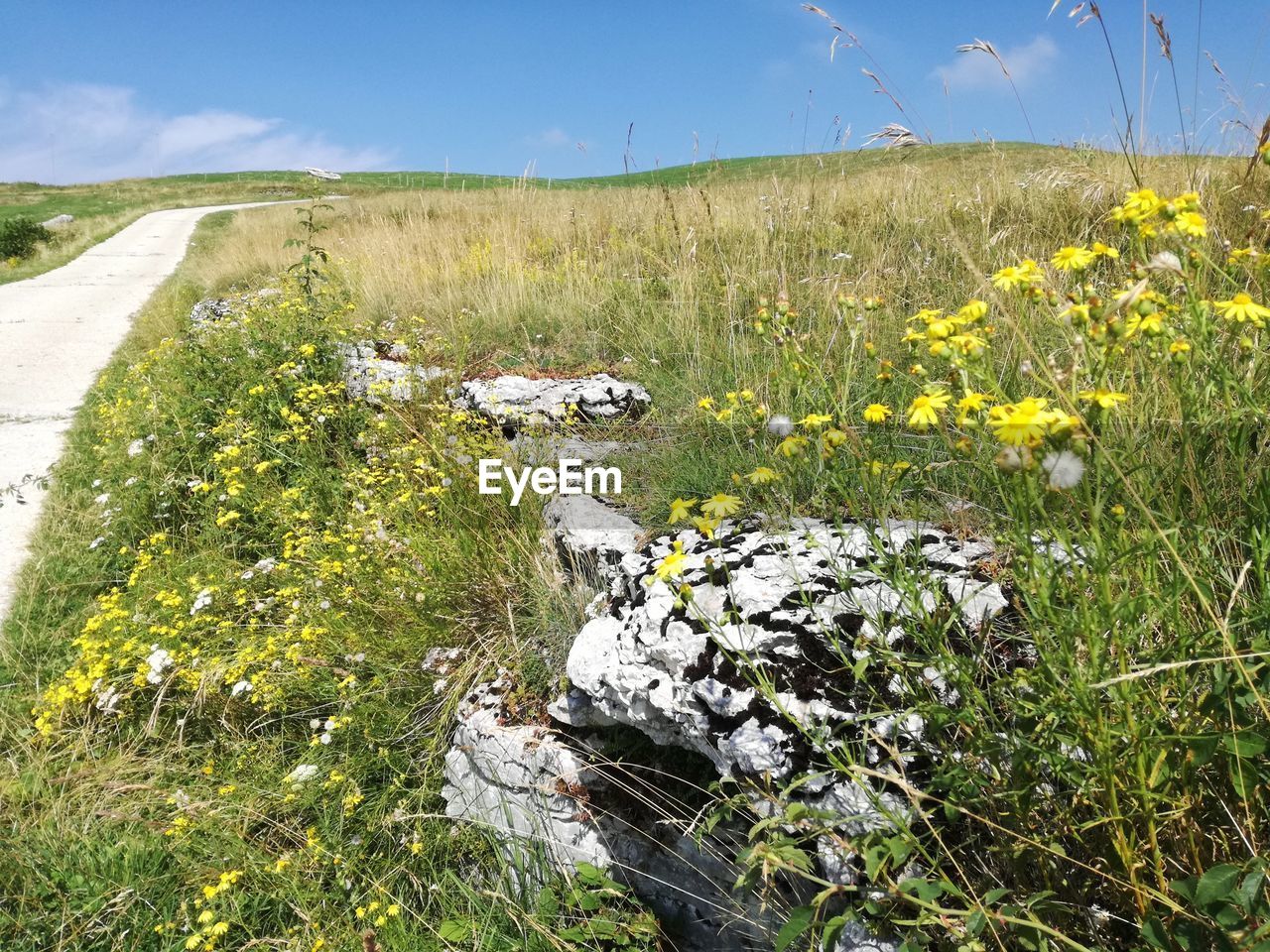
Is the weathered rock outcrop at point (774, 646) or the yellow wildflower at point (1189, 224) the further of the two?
the weathered rock outcrop at point (774, 646)

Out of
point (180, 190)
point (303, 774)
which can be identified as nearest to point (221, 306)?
point (303, 774)

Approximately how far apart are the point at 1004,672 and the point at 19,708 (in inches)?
153

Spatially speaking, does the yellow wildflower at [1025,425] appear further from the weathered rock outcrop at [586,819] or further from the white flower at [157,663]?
the white flower at [157,663]

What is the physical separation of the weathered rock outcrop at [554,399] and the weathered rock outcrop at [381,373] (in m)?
0.32

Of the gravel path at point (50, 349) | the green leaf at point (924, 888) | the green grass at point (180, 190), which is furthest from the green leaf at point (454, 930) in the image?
the green grass at point (180, 190)

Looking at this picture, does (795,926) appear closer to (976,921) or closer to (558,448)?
(976,921)

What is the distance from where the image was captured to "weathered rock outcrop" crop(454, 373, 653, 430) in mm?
4074

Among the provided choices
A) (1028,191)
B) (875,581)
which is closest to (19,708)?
(875,581)

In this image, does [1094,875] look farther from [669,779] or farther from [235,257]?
[235,257]

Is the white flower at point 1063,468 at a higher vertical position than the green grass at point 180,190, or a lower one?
lower

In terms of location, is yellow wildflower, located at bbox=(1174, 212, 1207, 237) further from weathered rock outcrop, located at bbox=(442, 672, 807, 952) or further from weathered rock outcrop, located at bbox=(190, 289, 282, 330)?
weathered rock outcrop, located at bbox=(190, 289, 282, 330)

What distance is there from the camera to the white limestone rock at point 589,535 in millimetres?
2771

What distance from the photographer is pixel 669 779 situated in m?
2.19

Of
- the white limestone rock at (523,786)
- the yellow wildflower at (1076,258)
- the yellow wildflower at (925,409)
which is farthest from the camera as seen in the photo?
the white limestone rock at (523,786)
